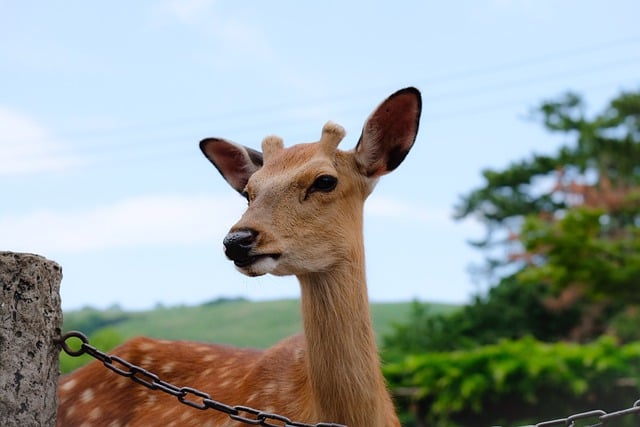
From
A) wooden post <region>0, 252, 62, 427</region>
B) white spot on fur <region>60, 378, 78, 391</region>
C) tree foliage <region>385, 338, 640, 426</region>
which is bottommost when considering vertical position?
tree foliage <region>385, 338, 640, 426</region>

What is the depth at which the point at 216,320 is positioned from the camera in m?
29.2

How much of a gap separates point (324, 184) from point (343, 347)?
27.6 inches

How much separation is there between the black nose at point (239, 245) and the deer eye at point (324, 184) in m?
0.48

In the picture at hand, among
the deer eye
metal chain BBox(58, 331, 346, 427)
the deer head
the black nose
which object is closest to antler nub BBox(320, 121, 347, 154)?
the deer head

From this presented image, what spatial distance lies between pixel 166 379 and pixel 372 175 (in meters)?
1.63

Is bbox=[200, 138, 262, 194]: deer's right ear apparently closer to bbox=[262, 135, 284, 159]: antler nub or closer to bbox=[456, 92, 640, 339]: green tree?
bbox=[262, 135, 284, 159]: antler nub

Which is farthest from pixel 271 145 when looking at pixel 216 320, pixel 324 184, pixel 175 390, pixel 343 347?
pixel 216 320

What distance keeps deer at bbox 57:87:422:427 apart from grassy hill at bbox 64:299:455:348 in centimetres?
1989

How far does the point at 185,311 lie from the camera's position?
31.5m

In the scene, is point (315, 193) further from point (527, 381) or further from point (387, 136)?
point (527, 381)

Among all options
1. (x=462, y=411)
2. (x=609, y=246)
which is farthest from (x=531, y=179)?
(x=462, y=411)

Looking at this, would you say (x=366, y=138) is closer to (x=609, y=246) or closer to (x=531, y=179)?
(x=609, y=246)

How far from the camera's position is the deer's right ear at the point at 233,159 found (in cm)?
448

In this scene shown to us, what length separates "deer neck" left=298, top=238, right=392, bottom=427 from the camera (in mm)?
3785
